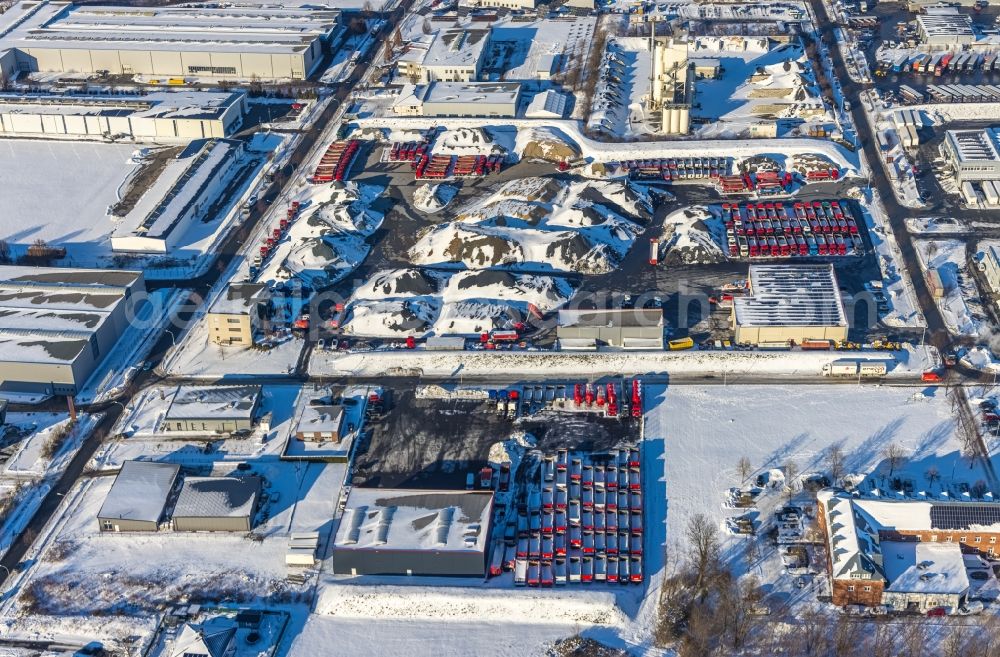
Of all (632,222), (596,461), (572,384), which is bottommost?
(596,461)

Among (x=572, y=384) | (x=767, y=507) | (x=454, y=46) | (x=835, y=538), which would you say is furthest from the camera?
(x=454, y=46)

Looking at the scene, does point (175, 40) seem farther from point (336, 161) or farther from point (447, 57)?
point (336, 161)

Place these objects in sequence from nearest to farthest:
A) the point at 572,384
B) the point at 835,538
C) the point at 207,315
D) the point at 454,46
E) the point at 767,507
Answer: the point at 835,538 < the point at 767,507 < the point at 572,384 < the point at 207,315 < the point at 454,46

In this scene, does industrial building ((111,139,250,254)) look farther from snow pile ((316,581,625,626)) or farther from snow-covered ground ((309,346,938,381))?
snow pile ((316,581,625,626))

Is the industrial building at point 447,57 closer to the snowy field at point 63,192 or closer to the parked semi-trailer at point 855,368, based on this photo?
the snowy field at point 63,192

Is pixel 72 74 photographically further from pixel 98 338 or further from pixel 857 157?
pixel 857 157

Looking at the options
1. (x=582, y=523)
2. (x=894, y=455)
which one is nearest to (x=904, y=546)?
(x=894, y=455)

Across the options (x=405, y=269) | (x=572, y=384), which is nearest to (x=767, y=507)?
(x=572, y=384)

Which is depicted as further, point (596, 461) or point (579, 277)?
point (579, 277)
